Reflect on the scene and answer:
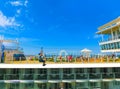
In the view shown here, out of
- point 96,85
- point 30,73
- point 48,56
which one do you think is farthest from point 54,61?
point 96,85

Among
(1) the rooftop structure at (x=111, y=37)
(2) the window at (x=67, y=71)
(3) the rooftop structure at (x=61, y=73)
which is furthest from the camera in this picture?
(1) the rooftop structure at (x=111, y=37)

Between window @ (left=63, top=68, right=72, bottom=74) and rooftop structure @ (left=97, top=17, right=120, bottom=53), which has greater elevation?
rooftop structure @ (left=97, top=17, right=120, bottom=53)

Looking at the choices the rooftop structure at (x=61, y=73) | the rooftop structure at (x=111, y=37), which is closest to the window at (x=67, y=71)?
the rooftop structure at (x=61, y=73)

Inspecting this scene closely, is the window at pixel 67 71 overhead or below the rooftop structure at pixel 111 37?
below

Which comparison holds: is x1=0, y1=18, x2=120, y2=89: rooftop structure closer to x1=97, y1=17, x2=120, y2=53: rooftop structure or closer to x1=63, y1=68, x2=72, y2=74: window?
x1=63, y1=68, x2=72, y2=74: window

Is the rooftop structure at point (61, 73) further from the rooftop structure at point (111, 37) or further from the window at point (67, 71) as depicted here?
the rooftop structure at point (111, 37)

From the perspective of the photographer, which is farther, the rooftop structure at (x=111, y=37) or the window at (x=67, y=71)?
the rooftop structure at (x=111, y=37)

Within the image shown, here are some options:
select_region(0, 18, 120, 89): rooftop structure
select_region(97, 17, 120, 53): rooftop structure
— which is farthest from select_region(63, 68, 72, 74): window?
select_region(97, 17, 120, 53): rooftop structure

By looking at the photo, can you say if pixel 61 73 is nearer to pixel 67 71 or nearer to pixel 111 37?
pixel 67 71

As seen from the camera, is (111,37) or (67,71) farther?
(111,37)

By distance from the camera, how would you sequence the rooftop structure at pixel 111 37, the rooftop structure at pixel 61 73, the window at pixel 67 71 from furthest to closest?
1. the rooftop structure at pixel 111 37
2. the window at pixel 67 71
3. the rooftop structure at pixel 61 73

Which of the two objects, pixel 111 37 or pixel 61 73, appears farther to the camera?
pixel 111 37

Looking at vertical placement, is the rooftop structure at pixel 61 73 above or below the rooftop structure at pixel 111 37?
below

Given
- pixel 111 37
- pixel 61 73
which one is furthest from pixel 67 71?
pixel 111 37
